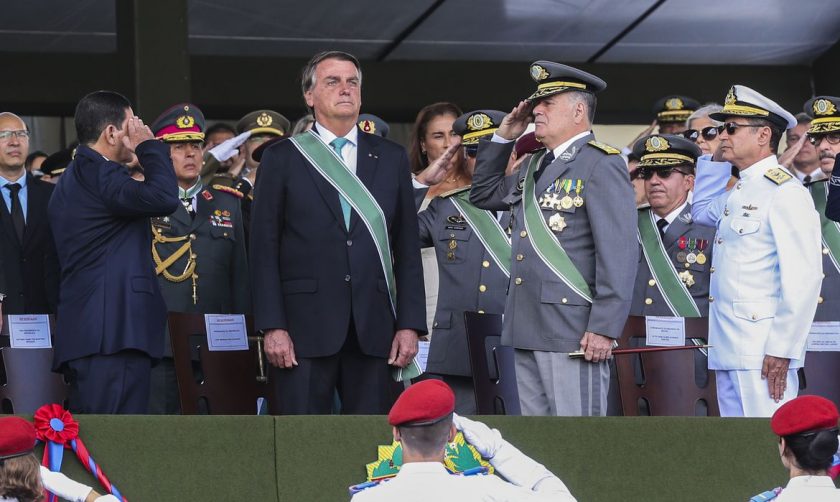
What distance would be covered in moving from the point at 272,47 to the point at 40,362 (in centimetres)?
532

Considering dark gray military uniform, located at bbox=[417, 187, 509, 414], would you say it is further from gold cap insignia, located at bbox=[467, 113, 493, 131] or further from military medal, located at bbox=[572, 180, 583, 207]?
military medal, located at bbox=[572, 180, 583, 207]

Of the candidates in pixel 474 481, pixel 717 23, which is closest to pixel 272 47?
pixel 717 23

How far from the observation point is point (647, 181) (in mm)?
7148

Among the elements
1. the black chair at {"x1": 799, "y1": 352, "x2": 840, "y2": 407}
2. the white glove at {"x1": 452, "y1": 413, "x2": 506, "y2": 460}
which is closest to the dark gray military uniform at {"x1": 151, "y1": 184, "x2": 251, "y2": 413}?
the black chair at {"x1": 799, "y1": 352, "x2": 840, "y2": 407}

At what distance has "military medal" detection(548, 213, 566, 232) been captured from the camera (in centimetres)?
548

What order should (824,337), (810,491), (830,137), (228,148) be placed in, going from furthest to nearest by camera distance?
(228,148)
(830,137)
(824,337)
(810,491)

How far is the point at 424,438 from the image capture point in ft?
12.0

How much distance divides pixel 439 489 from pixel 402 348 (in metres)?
2.00

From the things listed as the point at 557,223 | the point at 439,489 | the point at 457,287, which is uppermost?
the point at 557,223

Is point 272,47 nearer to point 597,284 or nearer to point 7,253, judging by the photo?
point 7,253

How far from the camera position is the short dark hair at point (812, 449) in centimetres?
395

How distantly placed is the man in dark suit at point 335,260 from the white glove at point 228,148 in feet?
6.49

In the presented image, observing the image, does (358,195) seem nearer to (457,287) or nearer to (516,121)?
(516,121)

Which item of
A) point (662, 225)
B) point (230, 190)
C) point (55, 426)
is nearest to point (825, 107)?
point (662, 225)
